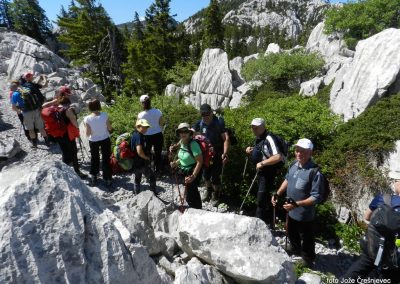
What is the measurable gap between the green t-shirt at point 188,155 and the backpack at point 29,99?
585cm

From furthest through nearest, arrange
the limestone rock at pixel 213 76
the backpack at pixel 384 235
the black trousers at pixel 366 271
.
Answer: the limestone rock at pixel 213 76
the black trousers at pixel 366 271
the backpack at pixel 384 235

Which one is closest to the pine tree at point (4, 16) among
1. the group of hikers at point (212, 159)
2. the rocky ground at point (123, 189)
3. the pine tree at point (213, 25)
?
the pine tree at point (213, 25)

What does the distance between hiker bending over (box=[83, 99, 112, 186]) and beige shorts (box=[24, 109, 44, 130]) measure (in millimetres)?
3238

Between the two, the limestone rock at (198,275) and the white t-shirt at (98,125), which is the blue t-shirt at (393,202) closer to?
the limestone rock at (198,275)

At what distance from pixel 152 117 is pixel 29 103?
4.50 metres

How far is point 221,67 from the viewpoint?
1112 inches

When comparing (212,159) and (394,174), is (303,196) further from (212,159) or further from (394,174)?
(394,174)

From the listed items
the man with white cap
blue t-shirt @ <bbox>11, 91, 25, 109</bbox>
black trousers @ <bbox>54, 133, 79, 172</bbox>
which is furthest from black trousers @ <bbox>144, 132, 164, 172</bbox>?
blue t-shirt @ <bbox>11, 91, 25, 109</bbox>

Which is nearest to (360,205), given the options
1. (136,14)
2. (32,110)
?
Result: (32,110)

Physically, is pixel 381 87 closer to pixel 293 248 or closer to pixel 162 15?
pixel 293 248

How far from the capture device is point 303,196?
4.68 meters

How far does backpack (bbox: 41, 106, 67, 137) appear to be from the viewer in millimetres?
6949

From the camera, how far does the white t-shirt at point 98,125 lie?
664 cm

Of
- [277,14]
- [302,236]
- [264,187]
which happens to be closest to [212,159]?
[264,187]
